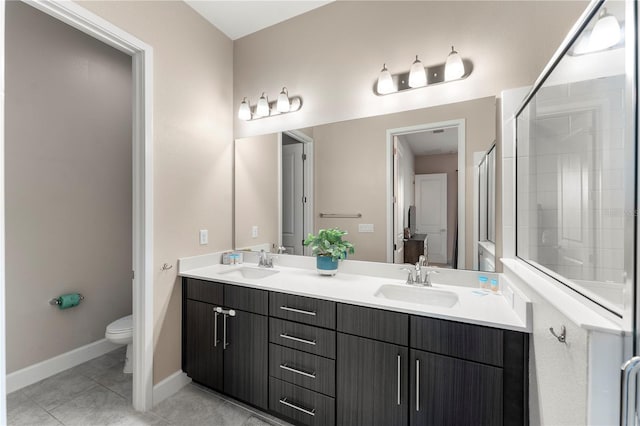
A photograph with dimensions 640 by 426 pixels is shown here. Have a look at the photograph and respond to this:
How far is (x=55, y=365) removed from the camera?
219 cm

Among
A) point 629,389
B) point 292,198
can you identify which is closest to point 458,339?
point 629,389

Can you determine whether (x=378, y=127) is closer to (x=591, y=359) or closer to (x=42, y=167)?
(x=591, y=359)

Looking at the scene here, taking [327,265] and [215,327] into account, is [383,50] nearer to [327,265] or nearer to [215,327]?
[327,265]

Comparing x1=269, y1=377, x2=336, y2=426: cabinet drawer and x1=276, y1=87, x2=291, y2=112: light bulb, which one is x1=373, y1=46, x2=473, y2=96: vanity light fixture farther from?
x1=269, y1=377, x2=336, y2=426: cabinet drawer

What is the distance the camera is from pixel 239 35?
2.44 m

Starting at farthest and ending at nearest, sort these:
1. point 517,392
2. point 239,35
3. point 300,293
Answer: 1. point 239,35
2. point 300,293
3. point 517,392

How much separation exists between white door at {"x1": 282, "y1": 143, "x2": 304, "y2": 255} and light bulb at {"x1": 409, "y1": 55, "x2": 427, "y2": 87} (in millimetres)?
907

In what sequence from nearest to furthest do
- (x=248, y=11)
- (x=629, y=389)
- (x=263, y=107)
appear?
(x=629, y=389), (x=248, y=11), (x=263, y=107)

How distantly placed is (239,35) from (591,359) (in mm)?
2915

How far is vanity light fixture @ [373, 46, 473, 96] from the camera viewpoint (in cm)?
161

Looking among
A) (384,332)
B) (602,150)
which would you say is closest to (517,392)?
(384,332)

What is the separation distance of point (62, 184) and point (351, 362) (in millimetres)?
2600

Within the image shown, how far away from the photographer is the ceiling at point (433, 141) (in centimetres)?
166

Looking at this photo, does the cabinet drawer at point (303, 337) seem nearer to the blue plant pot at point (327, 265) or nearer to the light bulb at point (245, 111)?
the blue plant pot at point (327, 265)
